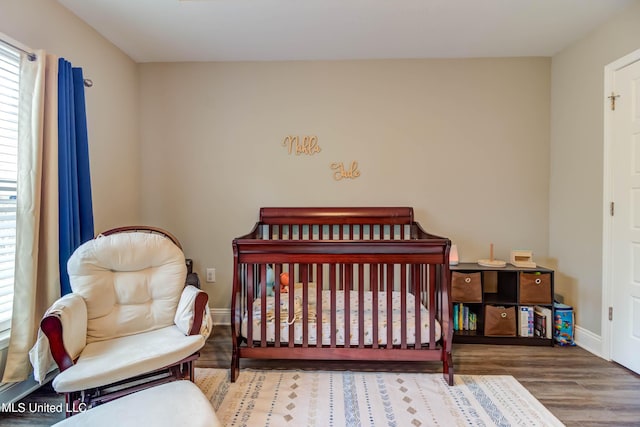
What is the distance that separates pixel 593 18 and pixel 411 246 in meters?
2.15

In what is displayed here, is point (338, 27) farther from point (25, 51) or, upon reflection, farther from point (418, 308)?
point (418, 308)

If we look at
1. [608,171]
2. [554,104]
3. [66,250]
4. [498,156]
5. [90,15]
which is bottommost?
[66,250]

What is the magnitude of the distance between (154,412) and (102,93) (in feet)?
8.21

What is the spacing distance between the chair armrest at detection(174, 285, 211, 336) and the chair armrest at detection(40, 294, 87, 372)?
1.55ft

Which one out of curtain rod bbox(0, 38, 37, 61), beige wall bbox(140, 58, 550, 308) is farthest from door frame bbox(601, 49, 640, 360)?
curtain rod bbox(0, 38, 37, 61)

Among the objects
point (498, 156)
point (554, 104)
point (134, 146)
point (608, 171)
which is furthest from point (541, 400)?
point (134, 146)

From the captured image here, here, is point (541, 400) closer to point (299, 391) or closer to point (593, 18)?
point (299, 391)

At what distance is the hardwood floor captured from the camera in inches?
66.6

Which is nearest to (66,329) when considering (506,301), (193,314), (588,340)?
(193,314)

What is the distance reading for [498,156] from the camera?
115 inches

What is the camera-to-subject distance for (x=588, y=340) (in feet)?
8.07

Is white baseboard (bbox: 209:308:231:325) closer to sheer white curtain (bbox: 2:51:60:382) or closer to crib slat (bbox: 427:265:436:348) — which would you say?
sheer white curtain (bbox: 2:51:60:382)

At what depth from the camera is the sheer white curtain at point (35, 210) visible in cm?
176

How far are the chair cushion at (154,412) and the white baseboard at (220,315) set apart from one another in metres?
1.75
